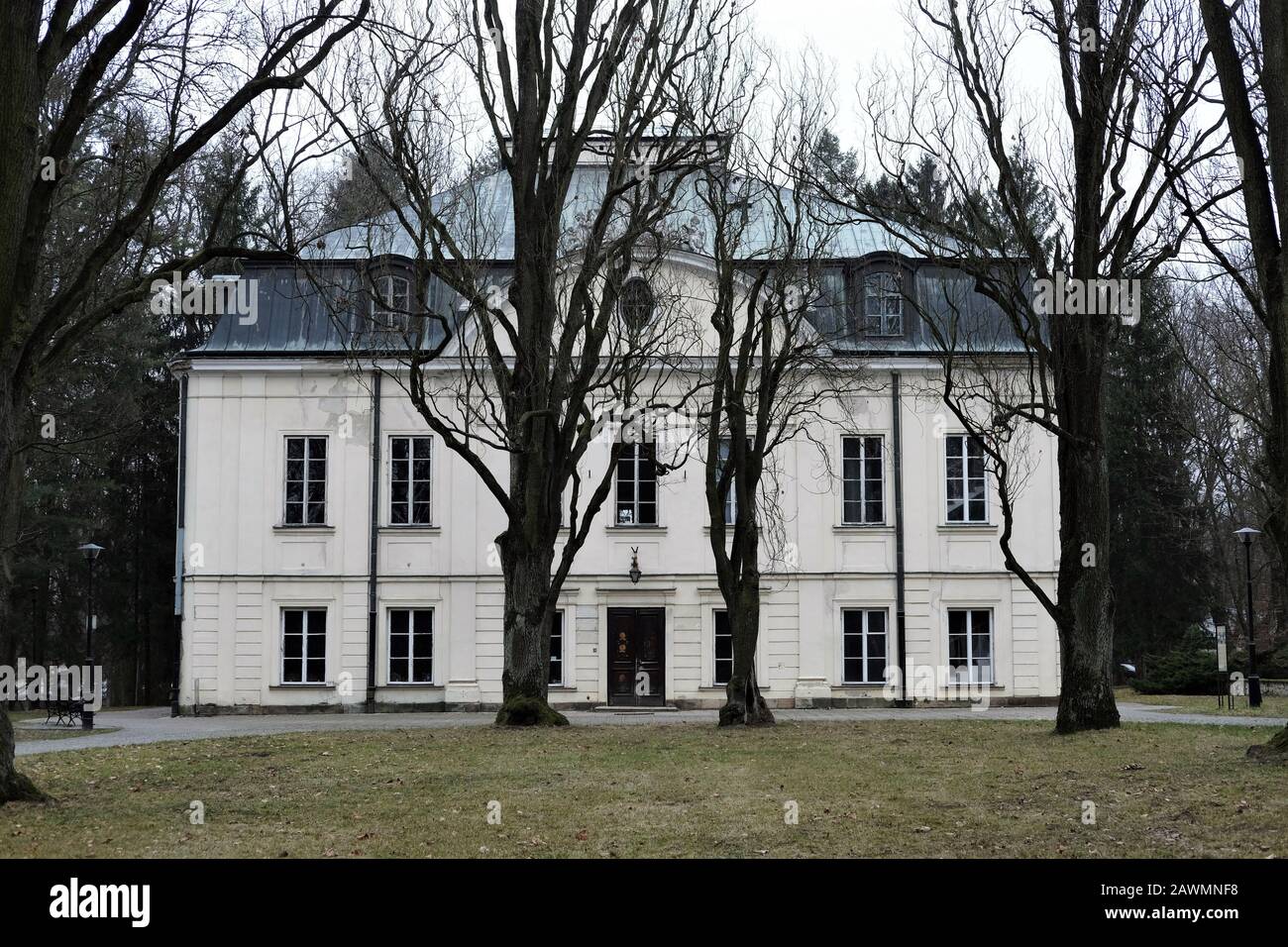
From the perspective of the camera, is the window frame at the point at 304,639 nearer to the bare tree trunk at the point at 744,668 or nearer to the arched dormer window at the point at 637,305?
the arched dormer window at the point at 637,305

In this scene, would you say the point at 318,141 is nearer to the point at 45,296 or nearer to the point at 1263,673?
the point at 45,296

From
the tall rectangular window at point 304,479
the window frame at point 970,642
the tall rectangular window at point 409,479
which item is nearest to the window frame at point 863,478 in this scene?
the window frame at point 970,642

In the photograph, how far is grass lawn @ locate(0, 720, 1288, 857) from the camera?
946 centimetres

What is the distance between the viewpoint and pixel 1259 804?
1023 centimetres

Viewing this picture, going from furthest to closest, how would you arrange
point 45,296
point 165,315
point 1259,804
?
point 165,315 < point 45,296 < point 1259,804

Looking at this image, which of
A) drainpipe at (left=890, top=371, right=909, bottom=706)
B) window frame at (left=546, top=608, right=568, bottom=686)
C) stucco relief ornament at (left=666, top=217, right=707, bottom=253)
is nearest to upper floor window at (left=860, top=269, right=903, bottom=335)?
drainpipe at (left=890, top=371, right=909, bottom=706)

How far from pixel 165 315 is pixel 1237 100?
4171cm

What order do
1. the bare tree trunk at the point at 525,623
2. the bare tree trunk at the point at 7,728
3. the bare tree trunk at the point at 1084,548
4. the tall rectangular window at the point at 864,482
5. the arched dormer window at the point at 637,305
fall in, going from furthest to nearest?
the tall rectangular window at the point at 864,482, the arched dormer window at the point at 637,305, the bare tree trunk at the point at 525,623, the bare tree trunk at the point at 1084,548, the bare tree trunk at the point at 7,728

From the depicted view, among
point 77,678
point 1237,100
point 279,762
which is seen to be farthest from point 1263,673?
Result: point 77,678

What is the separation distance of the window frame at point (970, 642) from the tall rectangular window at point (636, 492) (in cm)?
739

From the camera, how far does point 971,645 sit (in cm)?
3228

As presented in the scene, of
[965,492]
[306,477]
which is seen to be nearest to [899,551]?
[965,492]

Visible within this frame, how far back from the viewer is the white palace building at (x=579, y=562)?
32.1 metres

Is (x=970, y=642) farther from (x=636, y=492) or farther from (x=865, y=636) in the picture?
(x=636, y=492)
